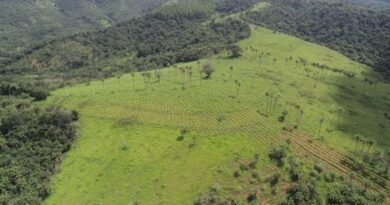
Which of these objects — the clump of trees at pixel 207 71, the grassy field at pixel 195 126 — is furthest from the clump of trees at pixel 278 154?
the clump of trees at pixel 207 71

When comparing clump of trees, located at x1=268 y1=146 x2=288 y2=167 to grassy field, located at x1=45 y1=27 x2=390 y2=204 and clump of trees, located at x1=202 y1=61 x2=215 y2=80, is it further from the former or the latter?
clump of trees, located at x1=202 y1=61 x2=215 y2=80

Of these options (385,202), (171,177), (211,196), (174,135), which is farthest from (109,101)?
(385,202)

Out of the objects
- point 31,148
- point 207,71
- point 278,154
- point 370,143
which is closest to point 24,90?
point 31,148

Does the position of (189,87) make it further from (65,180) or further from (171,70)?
(65,180)

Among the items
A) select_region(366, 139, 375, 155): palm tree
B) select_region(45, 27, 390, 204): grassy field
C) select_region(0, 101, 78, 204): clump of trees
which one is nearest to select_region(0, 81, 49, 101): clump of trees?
select_region(45, 27, 390, 204): grassy field

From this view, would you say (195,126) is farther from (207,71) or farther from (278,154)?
(207,71)
